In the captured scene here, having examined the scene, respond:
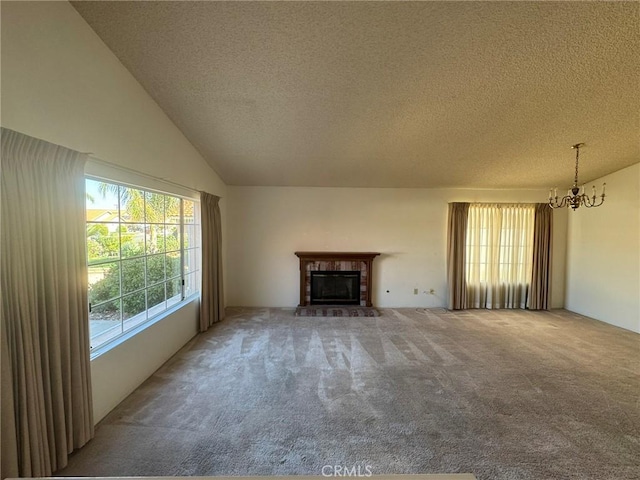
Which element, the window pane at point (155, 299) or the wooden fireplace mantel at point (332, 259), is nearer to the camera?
the window pane at point (155, 299)

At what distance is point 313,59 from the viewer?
2219 mm

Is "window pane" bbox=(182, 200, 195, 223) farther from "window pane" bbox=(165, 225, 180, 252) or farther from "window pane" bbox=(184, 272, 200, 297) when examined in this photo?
"window pane" bbox=(184, 272, 200, 297)

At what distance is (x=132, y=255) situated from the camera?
2.73 metres

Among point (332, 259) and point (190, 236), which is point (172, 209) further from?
point (332, 259)

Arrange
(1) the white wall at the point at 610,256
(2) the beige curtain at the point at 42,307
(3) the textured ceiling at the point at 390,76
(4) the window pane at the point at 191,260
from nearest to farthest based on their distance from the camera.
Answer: (2) the beige curtain at the point at 42,307
(3) the textured ceiling at the point at 390,76
(4) the window pane at the point at 191,260
(1) the white wall at the point at 610,256

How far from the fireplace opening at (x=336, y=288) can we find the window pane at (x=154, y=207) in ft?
9.54

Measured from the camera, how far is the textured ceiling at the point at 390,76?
1.87 meters

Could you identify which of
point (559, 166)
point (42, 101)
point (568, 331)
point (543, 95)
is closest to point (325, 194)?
point (543, 95)

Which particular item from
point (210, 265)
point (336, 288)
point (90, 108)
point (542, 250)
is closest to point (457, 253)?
point (542, 250)

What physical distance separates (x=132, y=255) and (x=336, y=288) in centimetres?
352

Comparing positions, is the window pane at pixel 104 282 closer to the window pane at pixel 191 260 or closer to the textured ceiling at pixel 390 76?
the window pane at pixel 191 260

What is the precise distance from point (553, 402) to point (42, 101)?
14.6ft

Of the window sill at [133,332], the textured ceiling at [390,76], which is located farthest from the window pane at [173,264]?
the textured ceiling at [390,76]

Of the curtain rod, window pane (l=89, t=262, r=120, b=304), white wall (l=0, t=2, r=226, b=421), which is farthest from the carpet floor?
the curtain rod
